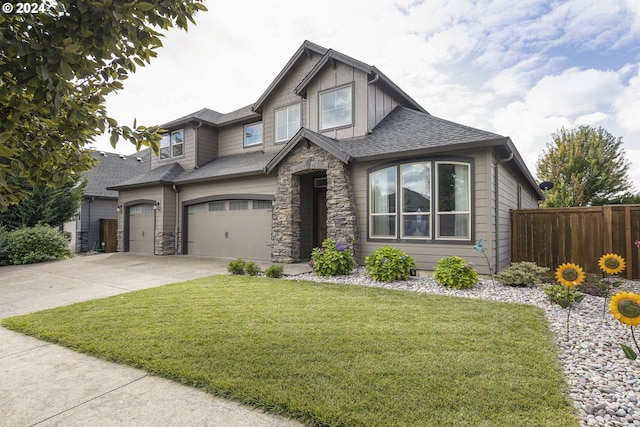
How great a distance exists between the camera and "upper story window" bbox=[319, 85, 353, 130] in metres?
10.3

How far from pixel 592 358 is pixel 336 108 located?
29.8ft

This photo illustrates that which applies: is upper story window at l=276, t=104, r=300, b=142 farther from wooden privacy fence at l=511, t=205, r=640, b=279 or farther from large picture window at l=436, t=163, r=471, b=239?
wooden privacy fence at l=511, t=205, r=640, b=279

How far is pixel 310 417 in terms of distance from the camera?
228 cm

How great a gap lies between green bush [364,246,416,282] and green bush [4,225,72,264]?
40.2 ft

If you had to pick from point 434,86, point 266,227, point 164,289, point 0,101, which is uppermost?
point 434,86

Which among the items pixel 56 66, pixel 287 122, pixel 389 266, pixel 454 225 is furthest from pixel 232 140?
pixel 56 66

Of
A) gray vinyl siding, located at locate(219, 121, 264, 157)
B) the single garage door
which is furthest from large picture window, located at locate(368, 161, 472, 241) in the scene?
gray vinyl siding, located at locate(219, 121, 264, 157)

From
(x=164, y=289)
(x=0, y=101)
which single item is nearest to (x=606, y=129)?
(x=164, y=289)

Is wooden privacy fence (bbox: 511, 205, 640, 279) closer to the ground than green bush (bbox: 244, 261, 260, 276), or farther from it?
farther from it

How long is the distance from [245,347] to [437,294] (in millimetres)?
3796

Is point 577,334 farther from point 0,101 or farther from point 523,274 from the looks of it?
point 0,101

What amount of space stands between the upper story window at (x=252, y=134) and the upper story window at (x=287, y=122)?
51.8 inches

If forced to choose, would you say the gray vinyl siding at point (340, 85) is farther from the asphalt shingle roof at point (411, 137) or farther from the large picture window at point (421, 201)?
the large picture window at point (421, 201)

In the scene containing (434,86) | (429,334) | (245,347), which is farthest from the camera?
(434,86)
